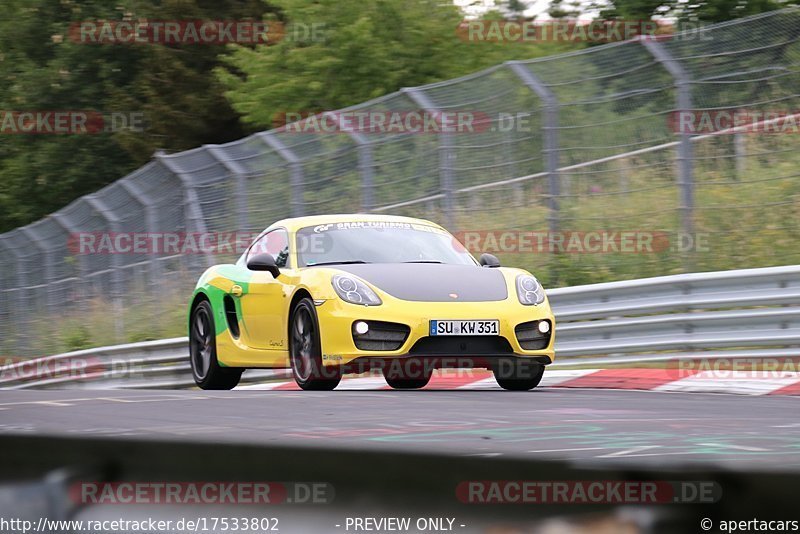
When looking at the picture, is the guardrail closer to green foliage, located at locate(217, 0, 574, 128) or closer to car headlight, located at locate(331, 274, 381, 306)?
car headlight, located at locate(331, 274, 381, 306)

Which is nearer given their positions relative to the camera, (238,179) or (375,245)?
(375,245)

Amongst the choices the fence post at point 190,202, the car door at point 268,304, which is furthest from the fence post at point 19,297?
the car door at point 268,304

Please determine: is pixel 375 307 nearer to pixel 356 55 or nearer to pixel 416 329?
pixel 416 329

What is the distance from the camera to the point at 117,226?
17734mm

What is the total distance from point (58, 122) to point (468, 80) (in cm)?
3601

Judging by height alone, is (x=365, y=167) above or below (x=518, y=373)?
above

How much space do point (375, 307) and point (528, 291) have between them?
1098mm

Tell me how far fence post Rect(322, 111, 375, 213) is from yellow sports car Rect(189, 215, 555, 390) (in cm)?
376

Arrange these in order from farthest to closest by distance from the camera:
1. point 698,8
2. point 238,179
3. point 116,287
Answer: point 698,8, point 116,287, point 238,179

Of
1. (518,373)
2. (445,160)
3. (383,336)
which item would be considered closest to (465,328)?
(383,336)

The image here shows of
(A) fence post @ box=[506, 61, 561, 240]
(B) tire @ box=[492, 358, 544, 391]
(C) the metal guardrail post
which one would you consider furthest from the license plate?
(C) the metal guardrail post

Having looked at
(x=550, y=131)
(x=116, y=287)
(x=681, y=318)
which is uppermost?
(x=550, y=131)

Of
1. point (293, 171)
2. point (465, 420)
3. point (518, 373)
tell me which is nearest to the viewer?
point (465, 420)

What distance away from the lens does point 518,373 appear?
28.2 ft
